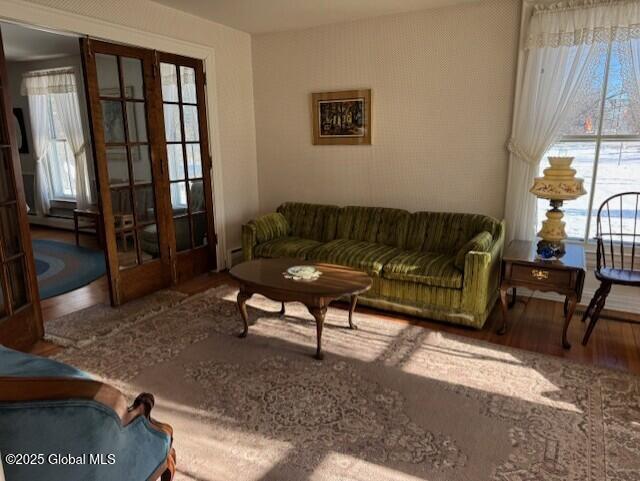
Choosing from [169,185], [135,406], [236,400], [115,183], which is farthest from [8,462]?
[169,185]

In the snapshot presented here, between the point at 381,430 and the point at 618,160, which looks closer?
the point at 381,430

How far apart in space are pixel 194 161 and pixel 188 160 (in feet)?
0.29

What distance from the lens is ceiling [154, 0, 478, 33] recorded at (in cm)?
376

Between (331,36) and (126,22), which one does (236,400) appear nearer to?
(126,22)

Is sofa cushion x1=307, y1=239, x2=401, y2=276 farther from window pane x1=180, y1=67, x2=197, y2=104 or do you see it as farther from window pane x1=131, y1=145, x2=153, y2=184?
window pane x1=180, y1=67, x2=197, y2=104

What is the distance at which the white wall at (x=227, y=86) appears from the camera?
12.3 ft

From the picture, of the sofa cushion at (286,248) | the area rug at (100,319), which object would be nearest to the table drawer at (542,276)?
the sofa cushion at (286,248)

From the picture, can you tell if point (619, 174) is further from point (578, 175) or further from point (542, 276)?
point (542, 276)

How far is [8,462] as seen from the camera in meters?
1.00

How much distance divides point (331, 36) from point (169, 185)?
223 centimetres

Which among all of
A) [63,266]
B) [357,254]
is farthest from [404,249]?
[63,266]

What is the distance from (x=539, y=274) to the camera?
10.0 ft

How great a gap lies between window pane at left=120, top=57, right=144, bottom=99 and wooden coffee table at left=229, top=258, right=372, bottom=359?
1.83m

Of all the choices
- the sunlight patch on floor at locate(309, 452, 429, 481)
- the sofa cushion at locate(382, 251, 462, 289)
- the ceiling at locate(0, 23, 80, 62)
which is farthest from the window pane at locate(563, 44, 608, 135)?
the ceiling at locate(0, 23, 80, 62)
